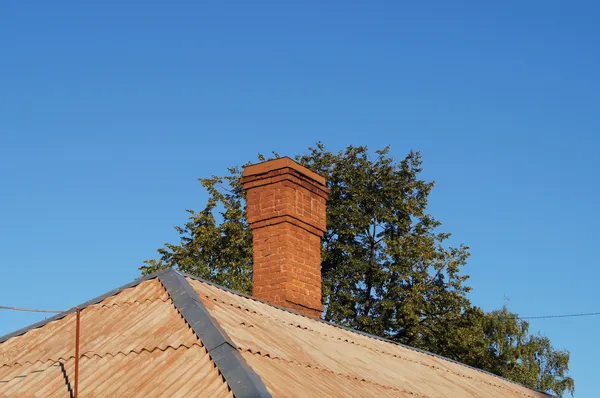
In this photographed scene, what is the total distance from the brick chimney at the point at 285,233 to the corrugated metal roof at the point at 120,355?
10.9 ft

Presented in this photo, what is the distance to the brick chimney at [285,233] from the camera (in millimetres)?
12359

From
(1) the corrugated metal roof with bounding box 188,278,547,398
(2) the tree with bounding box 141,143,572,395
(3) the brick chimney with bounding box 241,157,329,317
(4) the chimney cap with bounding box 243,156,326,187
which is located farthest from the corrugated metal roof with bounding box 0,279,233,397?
(2) the tree with bounding box 141,143,572,395

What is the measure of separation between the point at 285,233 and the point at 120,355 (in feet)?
16.2

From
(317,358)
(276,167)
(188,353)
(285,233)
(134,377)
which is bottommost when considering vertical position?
(134,377)

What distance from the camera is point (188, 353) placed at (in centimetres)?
738

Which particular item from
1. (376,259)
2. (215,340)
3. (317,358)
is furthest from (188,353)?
(376,259)

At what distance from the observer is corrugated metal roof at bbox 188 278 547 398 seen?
25.2 feet

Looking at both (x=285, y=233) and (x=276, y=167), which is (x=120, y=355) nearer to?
(x=285, y=233)

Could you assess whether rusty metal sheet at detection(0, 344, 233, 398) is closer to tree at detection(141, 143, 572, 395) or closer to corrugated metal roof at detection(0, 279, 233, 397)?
corrugated metal roof at detection(0, 279, 233, 397)

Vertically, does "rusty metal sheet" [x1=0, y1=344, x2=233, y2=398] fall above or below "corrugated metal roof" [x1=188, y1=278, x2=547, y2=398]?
below

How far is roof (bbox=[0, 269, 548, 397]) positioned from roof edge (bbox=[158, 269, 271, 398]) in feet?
0.04

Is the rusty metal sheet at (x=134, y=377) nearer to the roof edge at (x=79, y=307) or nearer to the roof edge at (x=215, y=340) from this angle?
the roof edge at (x=215, y=340)

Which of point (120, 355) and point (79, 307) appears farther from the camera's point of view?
point (79, 307)

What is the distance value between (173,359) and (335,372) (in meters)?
1.94
